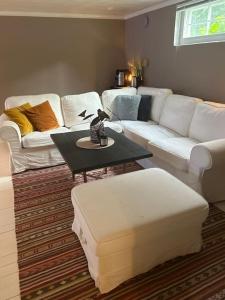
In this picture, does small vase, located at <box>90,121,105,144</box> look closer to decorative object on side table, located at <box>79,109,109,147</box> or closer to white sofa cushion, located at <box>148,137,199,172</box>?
decorative object on side table, located at <box>79,109,109,147</box>

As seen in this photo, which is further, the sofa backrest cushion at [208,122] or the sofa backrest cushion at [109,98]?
the sofa backrest cushion at [109,98]

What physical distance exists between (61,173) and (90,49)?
114 inches

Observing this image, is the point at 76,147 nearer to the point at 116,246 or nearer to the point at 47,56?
the point at 116,246

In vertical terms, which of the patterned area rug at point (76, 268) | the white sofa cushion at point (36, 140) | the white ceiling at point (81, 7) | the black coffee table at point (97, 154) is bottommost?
the patterned area rug at point (76, 268)

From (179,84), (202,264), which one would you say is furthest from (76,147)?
(179,84)

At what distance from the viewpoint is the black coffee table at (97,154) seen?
198 cm

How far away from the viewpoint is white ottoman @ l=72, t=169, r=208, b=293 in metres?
1.32

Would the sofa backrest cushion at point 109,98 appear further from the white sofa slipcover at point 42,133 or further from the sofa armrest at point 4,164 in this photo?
the sofa armrest at point 4,164

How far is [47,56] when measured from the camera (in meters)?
4.45

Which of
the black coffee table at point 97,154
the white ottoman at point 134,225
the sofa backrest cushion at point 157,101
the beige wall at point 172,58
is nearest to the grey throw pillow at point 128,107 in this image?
the sofa backrest cushion at point 157,101

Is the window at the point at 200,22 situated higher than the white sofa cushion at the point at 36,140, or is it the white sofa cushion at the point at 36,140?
the window at the point at 200,22

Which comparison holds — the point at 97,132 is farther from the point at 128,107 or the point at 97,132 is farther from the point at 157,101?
the point at 157,101

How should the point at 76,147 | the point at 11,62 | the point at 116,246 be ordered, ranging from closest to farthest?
the point at 116,246 → the point at 76,147 → the point at 11,62

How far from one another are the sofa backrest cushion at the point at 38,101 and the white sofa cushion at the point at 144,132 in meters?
0.97
